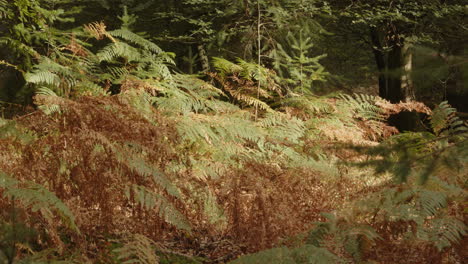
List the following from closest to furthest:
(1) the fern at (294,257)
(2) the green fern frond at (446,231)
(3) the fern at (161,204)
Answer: (1) the fern at (294,257) < (2) the green fern frond at (446,231) < (3) the fern at (161,204)

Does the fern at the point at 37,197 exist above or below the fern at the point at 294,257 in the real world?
above

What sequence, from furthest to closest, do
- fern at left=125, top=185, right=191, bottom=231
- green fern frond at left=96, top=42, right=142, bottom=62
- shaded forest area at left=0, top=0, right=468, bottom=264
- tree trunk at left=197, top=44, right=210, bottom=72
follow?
tree trunk at left=197, top=44, right=210, bottom=72 < green fern frond at left=96, top=42, right=142, bottom=62 < fern at left=125, top=185, right=191, bottom=231 < shaded forest area at left=0, top=0, right=468, bottom=264

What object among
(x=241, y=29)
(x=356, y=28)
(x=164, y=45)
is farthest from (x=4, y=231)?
(x=356, y=28)

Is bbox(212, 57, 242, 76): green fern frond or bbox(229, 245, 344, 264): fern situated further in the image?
bbox(212, 57, 242, 76): green fern frond

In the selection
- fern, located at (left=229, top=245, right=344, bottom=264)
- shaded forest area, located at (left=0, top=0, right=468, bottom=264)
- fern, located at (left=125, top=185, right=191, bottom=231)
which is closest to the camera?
fern, located at (left=229, top=245, right=344, bottom=264)

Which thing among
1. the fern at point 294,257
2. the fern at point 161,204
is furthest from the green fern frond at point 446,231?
the fern at point 161,204

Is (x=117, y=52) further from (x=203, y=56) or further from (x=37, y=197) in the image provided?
(x=203, y=56)

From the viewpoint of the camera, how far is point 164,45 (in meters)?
9.40

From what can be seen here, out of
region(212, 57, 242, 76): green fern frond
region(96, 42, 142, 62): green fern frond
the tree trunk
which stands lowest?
the tree trunk

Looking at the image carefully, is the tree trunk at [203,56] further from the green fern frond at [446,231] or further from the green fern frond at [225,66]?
the green fern frond at [446,231]

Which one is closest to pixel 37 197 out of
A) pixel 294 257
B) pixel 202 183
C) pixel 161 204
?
pixel 161 204

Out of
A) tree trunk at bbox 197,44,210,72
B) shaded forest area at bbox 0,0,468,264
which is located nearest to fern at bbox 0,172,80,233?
shaded forest area at bbox 0,0,468,264

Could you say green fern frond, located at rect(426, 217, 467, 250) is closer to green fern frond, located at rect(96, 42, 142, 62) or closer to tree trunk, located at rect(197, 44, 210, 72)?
green fern frond, located at rect(96, 42, 142, 62)

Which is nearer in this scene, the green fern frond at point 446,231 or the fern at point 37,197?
the fern at point 37,197
